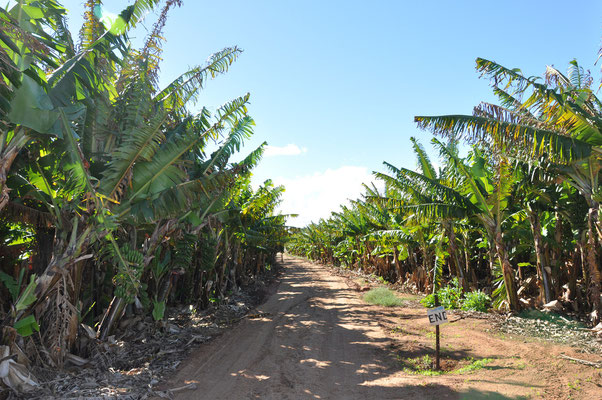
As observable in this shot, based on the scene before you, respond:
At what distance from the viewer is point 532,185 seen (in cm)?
924

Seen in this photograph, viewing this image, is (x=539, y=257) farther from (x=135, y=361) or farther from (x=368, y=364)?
(x=135, y=361)

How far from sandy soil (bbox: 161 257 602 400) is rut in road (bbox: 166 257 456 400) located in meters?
0.02

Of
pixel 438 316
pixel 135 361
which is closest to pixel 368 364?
pixel 438 316

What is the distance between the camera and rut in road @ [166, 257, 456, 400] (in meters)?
5.54

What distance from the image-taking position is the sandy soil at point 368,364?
5312 mm

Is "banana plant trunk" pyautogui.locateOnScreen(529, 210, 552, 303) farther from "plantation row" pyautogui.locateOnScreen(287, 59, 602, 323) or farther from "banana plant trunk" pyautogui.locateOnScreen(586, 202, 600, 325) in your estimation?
"banana plant trunk" pyautogui.locateOnScreen(586, 202, 600, 325)

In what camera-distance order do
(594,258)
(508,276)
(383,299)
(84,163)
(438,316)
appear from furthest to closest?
(383,299)
(508,276)
(594,258)
(438,316)
(84,163)

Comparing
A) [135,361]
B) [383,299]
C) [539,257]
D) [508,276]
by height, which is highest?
[539,257]

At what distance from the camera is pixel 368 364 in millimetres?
7047

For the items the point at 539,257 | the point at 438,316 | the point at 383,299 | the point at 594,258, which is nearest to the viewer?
the point at 438,316

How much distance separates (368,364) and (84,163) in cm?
644

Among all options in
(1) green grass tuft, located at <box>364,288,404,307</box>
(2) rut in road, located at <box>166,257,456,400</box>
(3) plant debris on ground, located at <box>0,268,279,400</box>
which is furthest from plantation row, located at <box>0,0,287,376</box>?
(1) green grass tuft, located at <box>364,288,404,307</box>

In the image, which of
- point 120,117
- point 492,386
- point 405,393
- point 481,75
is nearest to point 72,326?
point 120,117

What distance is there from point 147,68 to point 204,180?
2.68m
